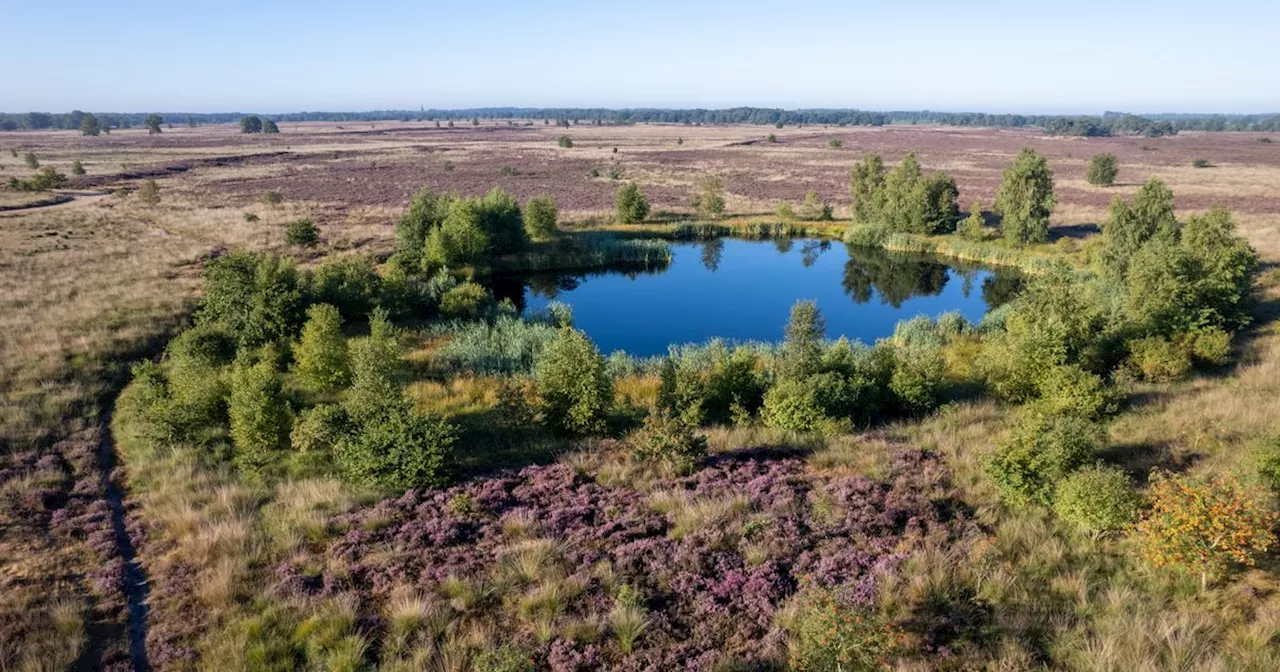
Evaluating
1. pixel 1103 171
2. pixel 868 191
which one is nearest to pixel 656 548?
pixel 868 191

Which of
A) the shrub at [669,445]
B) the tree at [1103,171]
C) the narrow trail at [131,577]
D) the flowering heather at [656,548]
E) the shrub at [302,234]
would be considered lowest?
the narrow trail at [131,577]

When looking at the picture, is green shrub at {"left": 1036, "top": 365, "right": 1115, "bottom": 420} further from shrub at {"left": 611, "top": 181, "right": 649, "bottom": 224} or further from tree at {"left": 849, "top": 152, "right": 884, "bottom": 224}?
A: shrub at {"left": 611, "top": 181, "right": 649, "bottom": 224}

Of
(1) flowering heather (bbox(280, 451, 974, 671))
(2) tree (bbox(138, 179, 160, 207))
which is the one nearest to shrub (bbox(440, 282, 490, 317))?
(1) flowering heather (bbox(280, 451, 974, 671))

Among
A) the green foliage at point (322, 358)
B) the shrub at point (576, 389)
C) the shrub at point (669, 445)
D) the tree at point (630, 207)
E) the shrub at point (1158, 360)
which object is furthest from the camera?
the tree at point (630, 207)

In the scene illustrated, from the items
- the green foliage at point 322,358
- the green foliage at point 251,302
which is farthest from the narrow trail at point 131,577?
the green foliage at point 251,302

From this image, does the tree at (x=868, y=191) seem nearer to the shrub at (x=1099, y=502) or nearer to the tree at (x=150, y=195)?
the shrub at (x=1099, y=502)

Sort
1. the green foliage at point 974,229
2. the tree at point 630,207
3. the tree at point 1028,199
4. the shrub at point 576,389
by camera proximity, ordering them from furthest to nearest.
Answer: the tree at point 630,207, the green foliage at point 974,229, the tree at point 1028,199, the shrub at point 576,389

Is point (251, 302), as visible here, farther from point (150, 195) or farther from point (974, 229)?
point (150, 195)
